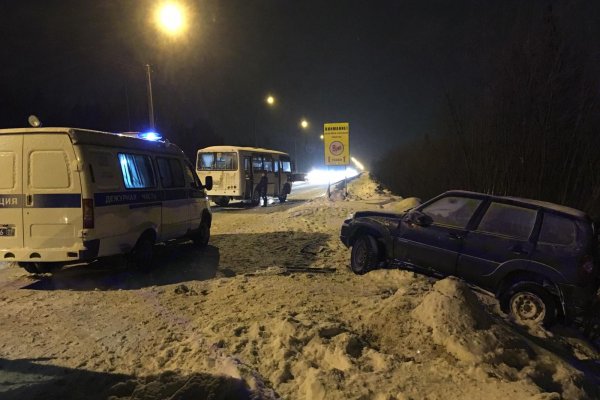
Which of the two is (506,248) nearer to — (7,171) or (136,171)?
(136,171)

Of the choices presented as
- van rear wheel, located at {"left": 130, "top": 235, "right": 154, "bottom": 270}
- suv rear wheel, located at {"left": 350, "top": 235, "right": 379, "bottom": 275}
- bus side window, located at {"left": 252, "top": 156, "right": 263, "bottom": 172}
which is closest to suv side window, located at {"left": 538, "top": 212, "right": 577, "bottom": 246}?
suv rear wheel, located at {"left": 350, "top": 235, "right": 379, "bottom": 275}

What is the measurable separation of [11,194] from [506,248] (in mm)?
6709

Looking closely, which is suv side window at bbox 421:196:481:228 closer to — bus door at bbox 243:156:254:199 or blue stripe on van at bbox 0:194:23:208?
blue stripe on van at bbox 0:194:23:208

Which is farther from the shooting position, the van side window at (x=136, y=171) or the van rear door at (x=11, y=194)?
the van side window at (x=136, y=171)

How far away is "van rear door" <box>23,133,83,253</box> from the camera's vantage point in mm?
6754

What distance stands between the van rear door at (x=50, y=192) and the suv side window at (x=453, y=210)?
4.97 metres

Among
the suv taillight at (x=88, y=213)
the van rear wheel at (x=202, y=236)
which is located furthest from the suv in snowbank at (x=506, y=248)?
the van rear wheel at (x=202, y=236)

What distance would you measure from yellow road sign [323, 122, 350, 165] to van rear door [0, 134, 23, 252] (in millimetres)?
16896

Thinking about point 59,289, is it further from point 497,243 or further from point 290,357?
point 497,243

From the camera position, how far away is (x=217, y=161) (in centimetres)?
2100

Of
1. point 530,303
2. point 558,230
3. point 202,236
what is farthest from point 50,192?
point 558,230

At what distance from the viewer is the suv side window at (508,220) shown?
6.00 meters

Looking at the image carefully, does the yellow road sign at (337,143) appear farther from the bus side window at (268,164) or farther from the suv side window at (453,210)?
the suv side window at (453,210)

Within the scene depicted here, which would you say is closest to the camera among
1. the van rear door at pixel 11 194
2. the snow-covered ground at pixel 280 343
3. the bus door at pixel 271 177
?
the snow-covered ground at pixel 280 343
